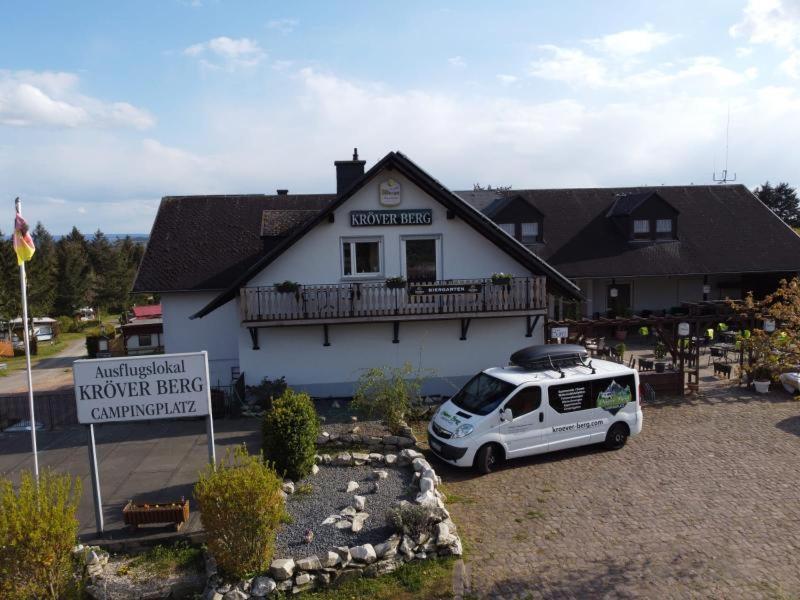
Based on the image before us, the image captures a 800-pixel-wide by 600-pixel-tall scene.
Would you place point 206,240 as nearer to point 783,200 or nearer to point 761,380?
point 761,380

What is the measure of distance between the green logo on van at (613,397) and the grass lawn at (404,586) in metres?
6.22

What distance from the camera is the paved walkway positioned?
24969mm

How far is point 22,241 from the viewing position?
10141mm

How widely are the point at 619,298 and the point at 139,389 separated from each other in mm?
22744

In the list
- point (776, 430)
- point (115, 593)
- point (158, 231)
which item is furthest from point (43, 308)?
point (776, 430)

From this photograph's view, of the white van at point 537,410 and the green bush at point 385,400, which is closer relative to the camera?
the white van at point 537,410

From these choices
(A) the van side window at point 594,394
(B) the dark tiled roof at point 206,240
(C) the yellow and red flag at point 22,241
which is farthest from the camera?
(B) the dark tiled roof at point 206,240

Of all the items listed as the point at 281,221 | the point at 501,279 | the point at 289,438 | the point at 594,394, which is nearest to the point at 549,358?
the point at 594,394

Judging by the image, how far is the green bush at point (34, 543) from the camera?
6746 mm

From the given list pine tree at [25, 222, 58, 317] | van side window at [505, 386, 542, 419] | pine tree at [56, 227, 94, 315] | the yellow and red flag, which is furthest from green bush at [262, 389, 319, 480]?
pine tree at [56, 227, 94, 315]

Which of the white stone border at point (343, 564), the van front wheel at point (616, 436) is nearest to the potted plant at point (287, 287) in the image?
the white stone border at point (343, 564)

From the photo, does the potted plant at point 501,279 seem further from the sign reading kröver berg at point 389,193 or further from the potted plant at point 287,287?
the potted plant at point 287,287

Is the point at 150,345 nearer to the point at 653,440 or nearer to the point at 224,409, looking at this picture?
the point at 224,409

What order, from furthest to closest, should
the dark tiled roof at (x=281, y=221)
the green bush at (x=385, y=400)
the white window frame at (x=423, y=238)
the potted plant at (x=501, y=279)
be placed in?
the dark tiled roof at (x=281, y=221)
the white window frame at (x=423, y=238)
the potted plant at (x=501, y=279)
the green bush at (x=385, y=400)
